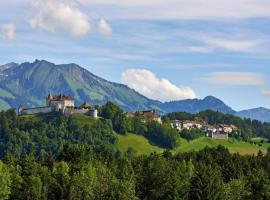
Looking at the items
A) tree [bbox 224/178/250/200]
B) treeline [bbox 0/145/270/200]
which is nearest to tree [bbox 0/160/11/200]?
treeline [bbox 0/145/270/200]

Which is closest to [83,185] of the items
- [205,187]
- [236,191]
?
[205,187]

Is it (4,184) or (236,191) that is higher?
(4,184)

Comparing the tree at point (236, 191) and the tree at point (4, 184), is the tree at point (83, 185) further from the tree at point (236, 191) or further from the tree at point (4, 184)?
the tree at point (236, 191)

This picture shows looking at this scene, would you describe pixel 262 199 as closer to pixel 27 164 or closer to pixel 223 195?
pixel 223 195

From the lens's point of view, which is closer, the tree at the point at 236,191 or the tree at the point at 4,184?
the tree at the point at 4,184

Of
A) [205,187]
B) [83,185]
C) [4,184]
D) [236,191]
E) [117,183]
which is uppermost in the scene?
[117,183]

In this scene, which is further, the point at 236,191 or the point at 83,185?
the point at 236,191

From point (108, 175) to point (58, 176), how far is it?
37.7ft

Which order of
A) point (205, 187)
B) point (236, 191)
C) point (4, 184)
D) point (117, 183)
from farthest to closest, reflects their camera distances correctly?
point (236, 191) < point (205, 187) < point (117, 183) < point (4, 184)

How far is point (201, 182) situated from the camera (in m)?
132

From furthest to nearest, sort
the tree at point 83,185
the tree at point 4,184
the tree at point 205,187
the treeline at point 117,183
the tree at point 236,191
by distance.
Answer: the tree at point 236,191 → the tree at point 205,187 → the treeline at point 117,183 → the tree at point 83,185 → the tree at point 4,184

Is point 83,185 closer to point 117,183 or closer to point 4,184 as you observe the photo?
point 117,183

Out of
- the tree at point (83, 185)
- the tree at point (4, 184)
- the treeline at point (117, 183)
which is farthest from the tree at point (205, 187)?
the tree at point (4, 184)

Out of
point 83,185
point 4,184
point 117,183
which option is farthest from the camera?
point 117,183
